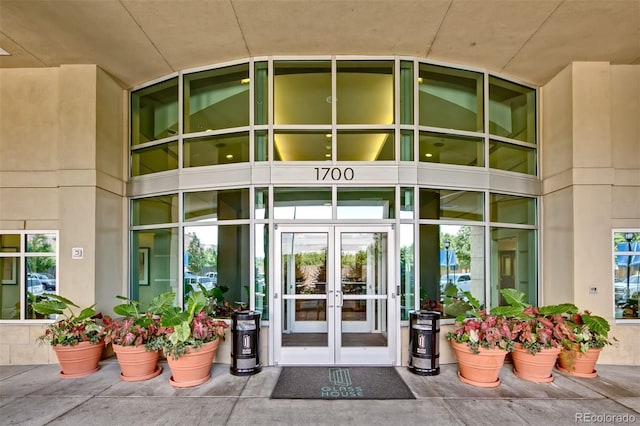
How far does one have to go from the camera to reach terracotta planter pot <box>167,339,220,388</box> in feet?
16.0

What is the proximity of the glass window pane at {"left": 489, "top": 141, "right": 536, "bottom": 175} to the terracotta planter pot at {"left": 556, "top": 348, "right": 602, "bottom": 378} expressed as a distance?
2926mm

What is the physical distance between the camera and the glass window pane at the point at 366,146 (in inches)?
236

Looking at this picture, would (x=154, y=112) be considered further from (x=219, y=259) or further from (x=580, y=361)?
(x=580, y=361)

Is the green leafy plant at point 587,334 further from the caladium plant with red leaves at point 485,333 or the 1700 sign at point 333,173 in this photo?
the 1700 sign at point 333,173

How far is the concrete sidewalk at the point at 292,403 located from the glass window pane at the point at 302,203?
7.57ft

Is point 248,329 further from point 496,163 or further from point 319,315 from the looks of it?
point 496,163

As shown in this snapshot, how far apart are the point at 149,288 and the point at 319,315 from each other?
301 centimetres

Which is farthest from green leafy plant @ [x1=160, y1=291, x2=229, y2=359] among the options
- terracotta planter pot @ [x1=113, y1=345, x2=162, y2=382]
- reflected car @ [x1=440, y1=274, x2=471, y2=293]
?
reflected car @ [x1=440, y1=274, x2=471, y2=293]

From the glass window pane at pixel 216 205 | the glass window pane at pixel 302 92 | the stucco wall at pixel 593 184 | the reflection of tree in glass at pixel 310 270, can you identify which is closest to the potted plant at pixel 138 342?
the glass window pane at pixel 216 205

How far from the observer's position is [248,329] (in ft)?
17.6

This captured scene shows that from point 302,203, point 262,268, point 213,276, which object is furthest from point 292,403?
point 302,203

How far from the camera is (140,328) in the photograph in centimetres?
519

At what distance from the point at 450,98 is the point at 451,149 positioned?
2.86 feet

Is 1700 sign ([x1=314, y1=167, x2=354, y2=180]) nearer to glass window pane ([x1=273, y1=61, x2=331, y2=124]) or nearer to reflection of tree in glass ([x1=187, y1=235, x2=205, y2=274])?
glass window pane ([x1=273, y1=61, x2=331, y2=124])
